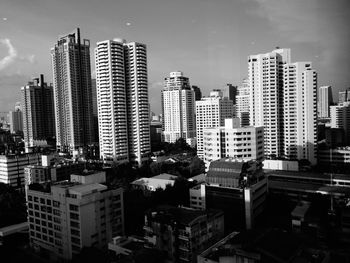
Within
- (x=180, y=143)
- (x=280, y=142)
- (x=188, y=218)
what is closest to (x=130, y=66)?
(x=180, y=143)

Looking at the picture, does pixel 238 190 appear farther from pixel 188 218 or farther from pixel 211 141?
pixel 211 141

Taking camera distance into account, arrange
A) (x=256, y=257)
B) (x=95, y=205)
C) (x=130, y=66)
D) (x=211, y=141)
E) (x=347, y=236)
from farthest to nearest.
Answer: (x=130, y=66) < (x=211, y=141) < (x=95, y=205) < (x=347, y=236) < (x=256, y=257)

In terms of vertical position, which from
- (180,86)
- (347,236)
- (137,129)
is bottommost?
(347,236)

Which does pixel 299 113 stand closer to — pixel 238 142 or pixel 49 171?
pixel 238 142

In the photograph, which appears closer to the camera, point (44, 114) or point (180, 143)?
point (180, 143)

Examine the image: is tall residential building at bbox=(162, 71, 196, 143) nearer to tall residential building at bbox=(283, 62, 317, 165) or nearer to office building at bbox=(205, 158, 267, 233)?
tall residential building at bbox=(283, 62, 317, 165)

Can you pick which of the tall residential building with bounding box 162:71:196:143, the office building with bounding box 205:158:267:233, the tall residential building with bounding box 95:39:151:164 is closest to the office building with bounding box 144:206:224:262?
the office building with bounding box 205:158:267:233

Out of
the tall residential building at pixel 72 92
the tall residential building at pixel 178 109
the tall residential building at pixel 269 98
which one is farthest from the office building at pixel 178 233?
the tall residential building at pixel 178 109
